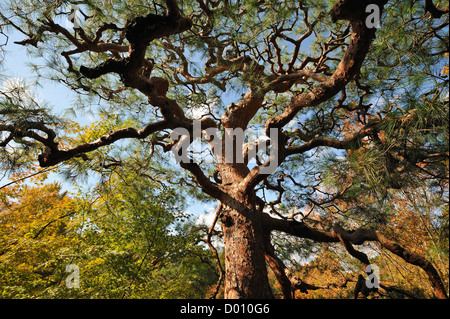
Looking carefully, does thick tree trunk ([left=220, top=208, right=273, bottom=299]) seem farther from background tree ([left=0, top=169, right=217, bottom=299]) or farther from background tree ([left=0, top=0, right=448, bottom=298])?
background tree ([left=0, top=169, right=217, bottom=299])

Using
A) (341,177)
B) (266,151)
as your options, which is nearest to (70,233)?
(266,151)

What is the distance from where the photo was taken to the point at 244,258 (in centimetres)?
186

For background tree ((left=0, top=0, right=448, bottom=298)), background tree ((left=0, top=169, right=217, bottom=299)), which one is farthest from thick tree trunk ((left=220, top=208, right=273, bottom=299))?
background tree ((left=0, top=169, right=217, bottom=299))

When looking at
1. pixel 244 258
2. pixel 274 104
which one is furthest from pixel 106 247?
pixel 274 104

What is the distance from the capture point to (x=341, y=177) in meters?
1.66

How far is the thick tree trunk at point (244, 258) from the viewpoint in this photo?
5.62ft

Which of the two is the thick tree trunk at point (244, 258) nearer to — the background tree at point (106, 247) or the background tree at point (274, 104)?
the background tree at point (274, 104)

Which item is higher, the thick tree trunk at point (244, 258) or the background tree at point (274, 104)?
the background tree at point (274, 104)

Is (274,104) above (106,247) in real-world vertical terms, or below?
above

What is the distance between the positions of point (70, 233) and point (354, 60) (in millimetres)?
4389

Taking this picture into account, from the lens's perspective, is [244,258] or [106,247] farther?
[106,247]

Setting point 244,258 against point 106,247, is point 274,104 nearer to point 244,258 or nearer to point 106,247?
point 244,258

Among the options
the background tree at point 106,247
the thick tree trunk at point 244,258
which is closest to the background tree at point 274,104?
the thick tree trunk at point 244,258
